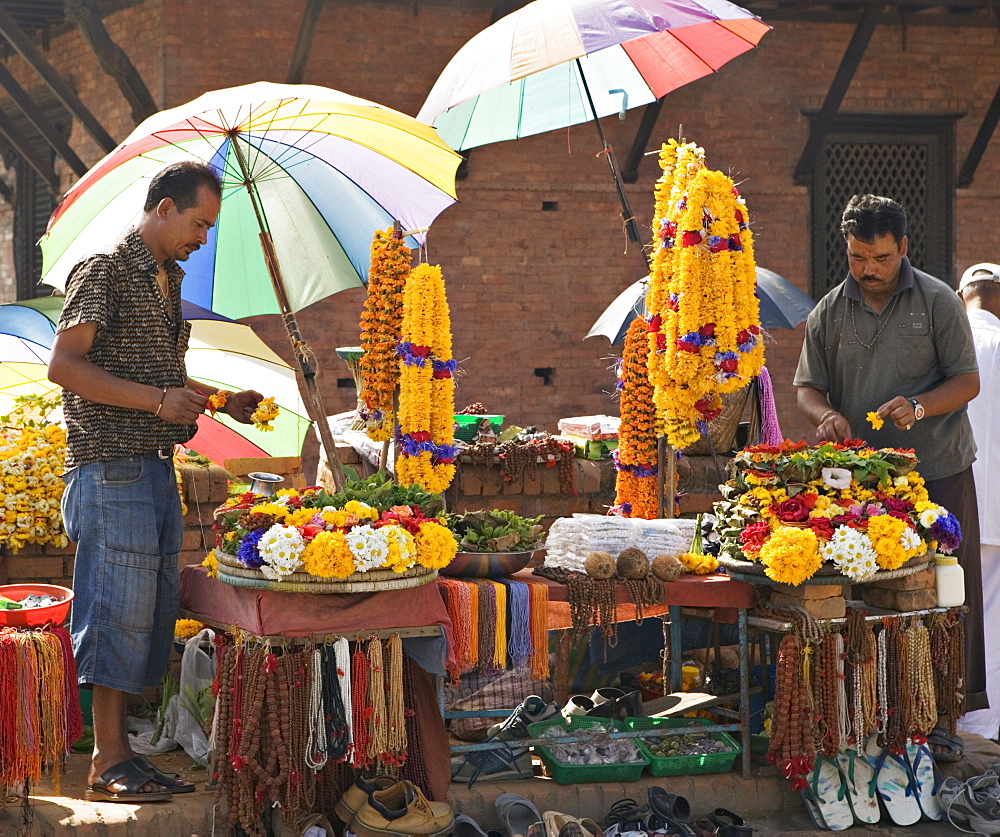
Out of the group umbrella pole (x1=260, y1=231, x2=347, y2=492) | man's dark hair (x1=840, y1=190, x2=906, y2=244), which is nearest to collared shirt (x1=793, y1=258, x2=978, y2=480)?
man's dark hair (x1=840, y1=190, x2=906, y2=244)

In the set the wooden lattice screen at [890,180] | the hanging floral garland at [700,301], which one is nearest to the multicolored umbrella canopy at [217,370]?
the hanging floral garland at [700,301]

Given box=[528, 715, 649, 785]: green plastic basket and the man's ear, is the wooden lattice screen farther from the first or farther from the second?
the man's ear

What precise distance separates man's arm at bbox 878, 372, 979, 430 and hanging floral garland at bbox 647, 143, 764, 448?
69cm

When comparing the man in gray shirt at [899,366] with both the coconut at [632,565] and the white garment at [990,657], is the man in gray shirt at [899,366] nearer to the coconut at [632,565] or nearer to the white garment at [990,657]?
the white garment at [990,657]

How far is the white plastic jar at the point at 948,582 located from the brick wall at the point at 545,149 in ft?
21.0

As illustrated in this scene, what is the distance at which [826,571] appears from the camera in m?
4.29

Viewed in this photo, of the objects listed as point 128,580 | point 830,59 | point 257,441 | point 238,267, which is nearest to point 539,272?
point 830,59

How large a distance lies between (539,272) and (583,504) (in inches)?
140

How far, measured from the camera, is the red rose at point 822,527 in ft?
14.0

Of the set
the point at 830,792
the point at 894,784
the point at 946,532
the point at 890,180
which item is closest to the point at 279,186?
the point at 946,532

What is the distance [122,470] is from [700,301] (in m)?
2.31

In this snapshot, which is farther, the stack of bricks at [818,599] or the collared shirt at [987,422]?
the collared shirt at [987,422]

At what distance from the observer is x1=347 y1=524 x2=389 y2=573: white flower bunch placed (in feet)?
12.9

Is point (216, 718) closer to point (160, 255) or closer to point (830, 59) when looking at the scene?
point (160, 255)
